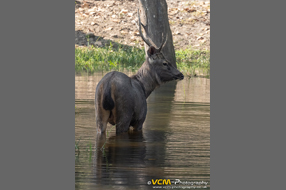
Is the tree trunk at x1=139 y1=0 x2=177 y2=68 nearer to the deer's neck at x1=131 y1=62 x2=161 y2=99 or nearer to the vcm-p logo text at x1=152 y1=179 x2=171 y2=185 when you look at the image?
the deer's neck at x1=131 y1=62 x2=161 y2=99

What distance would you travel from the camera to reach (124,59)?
20.1 meters

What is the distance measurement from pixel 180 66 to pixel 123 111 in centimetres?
984

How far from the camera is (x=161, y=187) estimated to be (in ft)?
25.4

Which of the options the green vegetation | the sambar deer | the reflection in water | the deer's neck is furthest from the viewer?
the green vegetation

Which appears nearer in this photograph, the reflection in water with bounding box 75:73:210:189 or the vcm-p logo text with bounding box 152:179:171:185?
the vcm-p logo text with bounding box 152:179:171:185

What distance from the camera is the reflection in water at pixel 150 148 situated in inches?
315

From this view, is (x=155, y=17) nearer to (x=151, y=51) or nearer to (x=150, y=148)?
(x=151, y=51)

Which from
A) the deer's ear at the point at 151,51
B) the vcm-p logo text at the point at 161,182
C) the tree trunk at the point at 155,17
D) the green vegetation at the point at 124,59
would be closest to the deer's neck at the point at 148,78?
the deer's ear at the point at 151,51

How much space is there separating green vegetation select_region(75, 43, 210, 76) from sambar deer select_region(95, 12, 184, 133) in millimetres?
7164

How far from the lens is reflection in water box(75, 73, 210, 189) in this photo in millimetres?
7992

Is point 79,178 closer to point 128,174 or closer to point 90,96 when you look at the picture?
point 128,174

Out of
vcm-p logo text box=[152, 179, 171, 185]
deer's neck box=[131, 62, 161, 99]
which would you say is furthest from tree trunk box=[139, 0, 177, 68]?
vcm-p logo text box=[152, 179, 171, 185]

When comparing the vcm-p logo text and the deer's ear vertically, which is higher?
the deer's ear

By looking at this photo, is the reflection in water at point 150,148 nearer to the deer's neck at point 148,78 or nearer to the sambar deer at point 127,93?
the sambar deer at point 127,93
